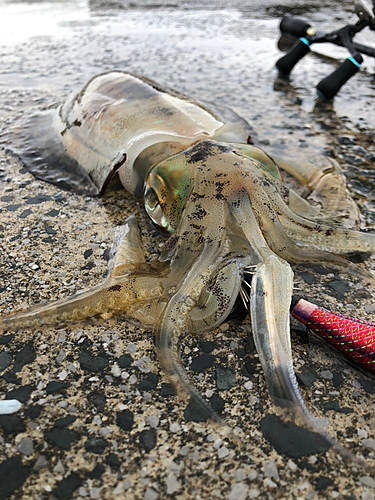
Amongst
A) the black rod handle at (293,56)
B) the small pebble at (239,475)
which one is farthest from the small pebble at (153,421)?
the black rod handle at (293,56)

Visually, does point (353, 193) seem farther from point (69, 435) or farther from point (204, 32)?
point (204, 32)

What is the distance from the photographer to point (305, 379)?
2094mm

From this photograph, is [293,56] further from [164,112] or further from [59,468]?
[59,468]

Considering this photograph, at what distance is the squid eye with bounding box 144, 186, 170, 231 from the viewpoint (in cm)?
283

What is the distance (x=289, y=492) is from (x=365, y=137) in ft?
12.7

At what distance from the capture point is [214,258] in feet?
7.55

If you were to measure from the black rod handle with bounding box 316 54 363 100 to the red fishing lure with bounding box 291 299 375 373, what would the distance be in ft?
12.6

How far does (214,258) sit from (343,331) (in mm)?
730

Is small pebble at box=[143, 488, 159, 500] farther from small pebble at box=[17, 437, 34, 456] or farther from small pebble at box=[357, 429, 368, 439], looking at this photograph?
small pebble at box=[357, 429, 368, 439]

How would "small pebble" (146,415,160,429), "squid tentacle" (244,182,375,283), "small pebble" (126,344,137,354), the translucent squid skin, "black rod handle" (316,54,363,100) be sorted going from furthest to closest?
"black rod handle" (316,54,363,100) → "squid tentacle" (244,182,375,283) → "small pebble" (126,344,137,354) → the translucent squid skin → "small pebble" (146,415,160,429)

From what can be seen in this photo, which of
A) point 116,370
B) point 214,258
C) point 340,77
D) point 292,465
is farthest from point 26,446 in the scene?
point 340,77

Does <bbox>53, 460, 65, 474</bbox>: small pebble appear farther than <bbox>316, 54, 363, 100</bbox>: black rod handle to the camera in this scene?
No

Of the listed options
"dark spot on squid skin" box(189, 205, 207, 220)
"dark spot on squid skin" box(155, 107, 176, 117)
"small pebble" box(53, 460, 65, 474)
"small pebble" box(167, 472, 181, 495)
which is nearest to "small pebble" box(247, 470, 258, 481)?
"small pebble" box(167, 472, 181, 495)

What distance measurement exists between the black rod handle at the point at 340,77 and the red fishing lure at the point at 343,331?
152 inches
